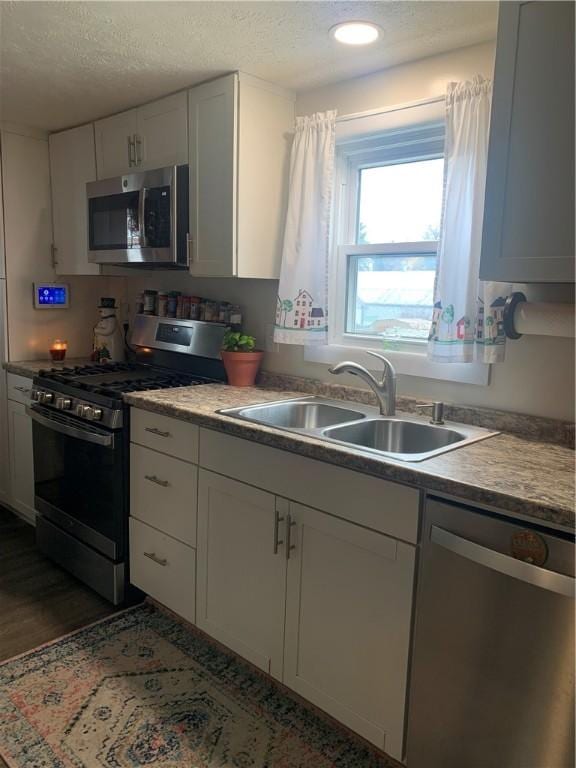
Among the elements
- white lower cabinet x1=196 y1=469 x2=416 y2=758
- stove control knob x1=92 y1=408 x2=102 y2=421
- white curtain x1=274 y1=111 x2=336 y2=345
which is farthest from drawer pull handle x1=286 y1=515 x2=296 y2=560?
stove control knob x1=92 y1=408 x2=102 y2=421

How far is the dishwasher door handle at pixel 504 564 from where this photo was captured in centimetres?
121

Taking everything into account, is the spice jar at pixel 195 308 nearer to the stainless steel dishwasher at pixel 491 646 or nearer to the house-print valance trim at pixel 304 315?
the house-print valance trim at pixel 304 315

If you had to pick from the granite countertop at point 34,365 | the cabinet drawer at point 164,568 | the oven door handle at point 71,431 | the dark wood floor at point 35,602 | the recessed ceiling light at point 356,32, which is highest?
the recessed ceiling light at point 356,32

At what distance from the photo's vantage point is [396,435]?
2064 mm

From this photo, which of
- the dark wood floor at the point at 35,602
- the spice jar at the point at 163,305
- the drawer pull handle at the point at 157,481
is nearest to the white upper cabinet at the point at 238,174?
the spice jar at the point at 163,305

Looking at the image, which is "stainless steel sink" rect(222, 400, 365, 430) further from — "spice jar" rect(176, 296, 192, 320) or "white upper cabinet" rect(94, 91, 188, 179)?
"white upper cabinet" rect(94, 91, 188, 179)

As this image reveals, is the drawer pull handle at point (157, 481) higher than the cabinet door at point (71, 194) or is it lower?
lower

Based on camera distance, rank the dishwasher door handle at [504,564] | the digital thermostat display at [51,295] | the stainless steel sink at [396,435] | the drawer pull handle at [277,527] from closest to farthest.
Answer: the dishwasher door handle at [504,564], the drawer pull handle at [277,527], the stainless steel sink at [396,435], the digital thermostat display at [51,295]

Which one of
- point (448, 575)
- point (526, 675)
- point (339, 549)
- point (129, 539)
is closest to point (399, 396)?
point (339, 549)

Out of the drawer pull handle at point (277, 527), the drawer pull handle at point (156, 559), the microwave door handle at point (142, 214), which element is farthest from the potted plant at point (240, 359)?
the drawer pull handle at point (277, 527)

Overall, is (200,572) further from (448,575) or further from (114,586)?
(448,575)

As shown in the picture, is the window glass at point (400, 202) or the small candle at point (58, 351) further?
the small candle at point (58, 351)

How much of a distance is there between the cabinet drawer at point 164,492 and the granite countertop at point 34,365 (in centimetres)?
96

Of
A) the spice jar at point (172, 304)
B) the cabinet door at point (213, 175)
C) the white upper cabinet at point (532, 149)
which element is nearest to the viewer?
the white upper cabinet at point (532, 149)
